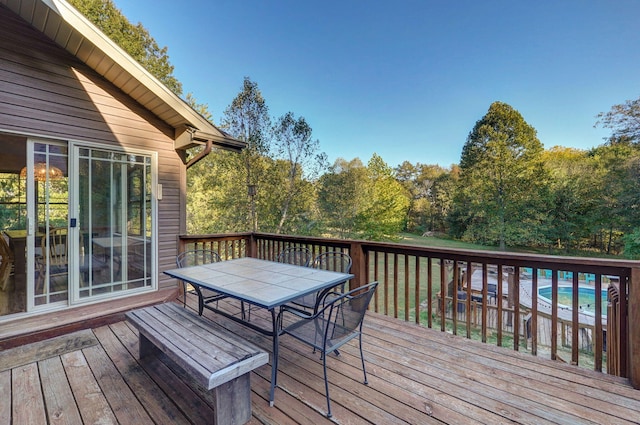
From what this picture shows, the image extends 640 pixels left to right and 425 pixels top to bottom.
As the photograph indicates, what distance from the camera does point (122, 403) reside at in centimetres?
178

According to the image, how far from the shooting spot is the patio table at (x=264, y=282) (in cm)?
185

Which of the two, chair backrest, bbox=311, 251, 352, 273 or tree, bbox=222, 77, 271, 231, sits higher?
tree, bbox=222, 77, 271, 231

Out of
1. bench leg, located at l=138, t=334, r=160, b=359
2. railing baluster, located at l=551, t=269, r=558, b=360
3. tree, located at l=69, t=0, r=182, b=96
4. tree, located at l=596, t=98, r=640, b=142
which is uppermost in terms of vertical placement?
tree, located at l=69, t=0, r=182, b=96

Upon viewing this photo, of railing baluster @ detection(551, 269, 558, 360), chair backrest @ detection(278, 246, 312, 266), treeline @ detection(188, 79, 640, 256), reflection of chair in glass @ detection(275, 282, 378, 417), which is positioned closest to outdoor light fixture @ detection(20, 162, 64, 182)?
chair backrest @ detection(278, 246, 312, 266)

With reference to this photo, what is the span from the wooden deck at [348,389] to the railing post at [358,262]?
0.84 metres

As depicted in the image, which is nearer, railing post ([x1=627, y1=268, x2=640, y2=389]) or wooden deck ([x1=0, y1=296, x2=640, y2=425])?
wooden deck ([x1=0, y1=296, x2=640, y2=425])

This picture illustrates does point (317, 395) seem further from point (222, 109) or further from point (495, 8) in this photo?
point (222, 109)

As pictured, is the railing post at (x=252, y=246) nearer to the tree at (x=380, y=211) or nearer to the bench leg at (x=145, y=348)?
the bench leg at (x=145, y=348)

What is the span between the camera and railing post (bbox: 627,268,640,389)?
73.7 inches

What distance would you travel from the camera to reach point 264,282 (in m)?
2.26

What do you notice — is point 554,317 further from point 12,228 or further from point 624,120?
point 624,120

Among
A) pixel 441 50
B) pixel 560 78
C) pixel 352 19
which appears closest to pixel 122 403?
pixel 352 19

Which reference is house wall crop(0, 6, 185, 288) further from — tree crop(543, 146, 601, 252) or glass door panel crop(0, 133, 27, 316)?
tree crop(543, 146, 601, 252)

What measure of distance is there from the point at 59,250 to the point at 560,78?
2165 cm
